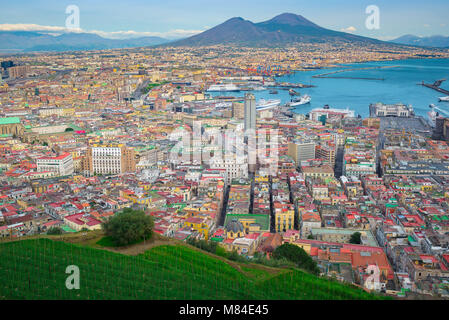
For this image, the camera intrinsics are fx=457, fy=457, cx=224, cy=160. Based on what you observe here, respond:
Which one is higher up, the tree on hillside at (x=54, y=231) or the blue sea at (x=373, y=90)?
the blue sea at (x=373, y=90)

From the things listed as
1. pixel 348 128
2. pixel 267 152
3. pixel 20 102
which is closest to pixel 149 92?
pixel 20 102

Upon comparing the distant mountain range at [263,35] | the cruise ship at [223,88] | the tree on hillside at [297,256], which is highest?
the distant mountain range at [263,35]

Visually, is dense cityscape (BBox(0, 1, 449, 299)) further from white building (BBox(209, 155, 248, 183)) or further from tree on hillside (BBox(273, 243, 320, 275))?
tree on hillside (BBox(273, 243, 320, 275))

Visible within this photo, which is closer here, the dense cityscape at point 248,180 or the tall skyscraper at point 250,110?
the dense cityscape at point 248,180

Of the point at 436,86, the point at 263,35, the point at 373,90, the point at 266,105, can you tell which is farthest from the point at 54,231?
the point at 263,35

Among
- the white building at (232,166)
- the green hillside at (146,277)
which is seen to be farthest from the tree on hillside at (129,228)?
the white building at (232,166)

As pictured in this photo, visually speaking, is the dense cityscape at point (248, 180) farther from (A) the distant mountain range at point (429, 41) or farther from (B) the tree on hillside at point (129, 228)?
(A) the distant mountain range at point (429, 41)

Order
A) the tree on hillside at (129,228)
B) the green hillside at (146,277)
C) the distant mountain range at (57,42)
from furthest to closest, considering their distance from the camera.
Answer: the distant mountain range at (57,42) < the tree on hillside at (129,228) < the green hillside at (146,277)

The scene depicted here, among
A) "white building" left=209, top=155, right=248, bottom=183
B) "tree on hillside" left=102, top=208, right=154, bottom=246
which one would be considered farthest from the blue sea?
"tree on hillside" left=102, top=208, right=154, bottom=246

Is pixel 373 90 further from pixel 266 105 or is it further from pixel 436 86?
pixel 266 105
